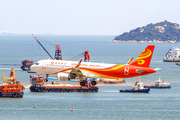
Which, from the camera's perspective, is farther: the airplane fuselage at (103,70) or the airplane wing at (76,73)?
the airplane wing at (76,73)

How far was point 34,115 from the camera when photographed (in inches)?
6826

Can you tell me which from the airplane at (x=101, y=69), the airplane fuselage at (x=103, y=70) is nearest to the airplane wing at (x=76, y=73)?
the airplane at (x=101, y=69)

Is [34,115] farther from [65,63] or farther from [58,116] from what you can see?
[65,63]

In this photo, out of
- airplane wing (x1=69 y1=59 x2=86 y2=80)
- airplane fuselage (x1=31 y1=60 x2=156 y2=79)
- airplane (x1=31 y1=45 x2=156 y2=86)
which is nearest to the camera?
airplane fuselage (x1=31 y1=60 x2=156 y2=79)

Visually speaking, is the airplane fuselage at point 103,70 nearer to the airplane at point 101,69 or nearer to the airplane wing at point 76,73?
the airplane at point 101,69

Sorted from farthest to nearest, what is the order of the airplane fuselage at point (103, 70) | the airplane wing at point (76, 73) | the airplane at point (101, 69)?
the airplane wing at point (76, 73) → the airplane at point (101, 69) → the airplane fuselage at point (103, 70)

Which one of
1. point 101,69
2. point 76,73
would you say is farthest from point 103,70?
point 76,73

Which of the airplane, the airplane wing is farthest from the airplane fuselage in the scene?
the airplane wing

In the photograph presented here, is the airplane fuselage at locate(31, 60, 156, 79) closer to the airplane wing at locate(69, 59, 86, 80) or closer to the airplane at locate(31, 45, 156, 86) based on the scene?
the airplane at locate(31, 45, 156, 86)

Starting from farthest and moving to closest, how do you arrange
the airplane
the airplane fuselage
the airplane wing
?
the airplane wing
the airplane
the airplane fuselage

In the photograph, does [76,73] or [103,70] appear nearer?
[103,70]

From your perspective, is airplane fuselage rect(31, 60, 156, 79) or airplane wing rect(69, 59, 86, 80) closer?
airplane fuselage rect(31, 60, 156, 79)

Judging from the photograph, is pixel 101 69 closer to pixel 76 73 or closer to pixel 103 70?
pixel 103 70

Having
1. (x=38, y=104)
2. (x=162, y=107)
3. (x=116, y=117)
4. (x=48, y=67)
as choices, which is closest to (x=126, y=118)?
(x=116, y=117)
